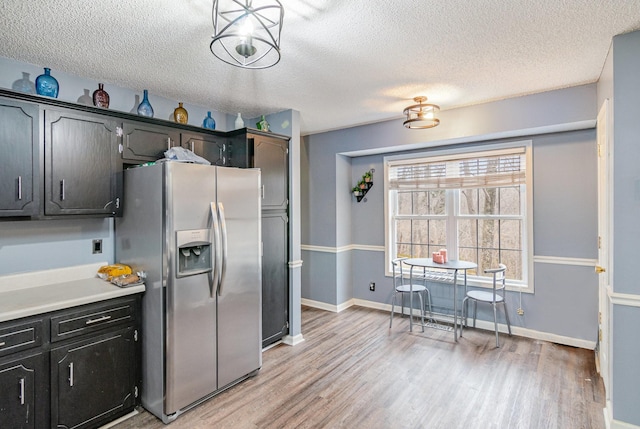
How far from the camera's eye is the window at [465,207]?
3.91 m

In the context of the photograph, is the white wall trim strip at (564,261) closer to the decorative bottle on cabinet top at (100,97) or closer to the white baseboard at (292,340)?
the white baseboard at (292,340)

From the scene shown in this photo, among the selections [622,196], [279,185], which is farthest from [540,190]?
[279,185]

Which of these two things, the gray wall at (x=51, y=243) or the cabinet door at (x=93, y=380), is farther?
the gray wall at (x=51, y=243)

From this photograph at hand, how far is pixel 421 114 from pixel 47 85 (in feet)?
10.3

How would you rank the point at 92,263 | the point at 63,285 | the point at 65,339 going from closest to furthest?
the point at 65,339 < the point at 63,285 < the point at 92,263

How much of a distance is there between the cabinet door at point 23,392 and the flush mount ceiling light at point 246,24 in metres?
2.07

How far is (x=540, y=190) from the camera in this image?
369 centimetres

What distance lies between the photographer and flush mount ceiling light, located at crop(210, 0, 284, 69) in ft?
4.75

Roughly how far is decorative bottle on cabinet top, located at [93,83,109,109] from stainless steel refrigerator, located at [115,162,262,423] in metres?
0.57

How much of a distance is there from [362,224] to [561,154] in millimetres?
2555

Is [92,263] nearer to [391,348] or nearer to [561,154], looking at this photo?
[391,348]

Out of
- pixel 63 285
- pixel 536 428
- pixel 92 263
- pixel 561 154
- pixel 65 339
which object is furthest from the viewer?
pixel 561 154

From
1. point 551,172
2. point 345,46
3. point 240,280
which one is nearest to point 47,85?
point 240,280

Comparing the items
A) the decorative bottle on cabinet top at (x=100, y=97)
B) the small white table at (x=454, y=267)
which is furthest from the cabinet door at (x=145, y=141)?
the small white table at (x=454, y=267)
